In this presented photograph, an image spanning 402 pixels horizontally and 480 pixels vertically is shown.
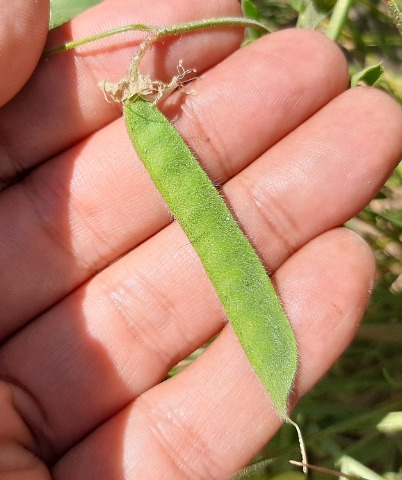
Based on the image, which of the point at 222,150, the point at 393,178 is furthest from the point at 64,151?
the point at 393,178

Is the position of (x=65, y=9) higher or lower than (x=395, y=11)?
higher

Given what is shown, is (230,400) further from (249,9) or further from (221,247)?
(249,9)

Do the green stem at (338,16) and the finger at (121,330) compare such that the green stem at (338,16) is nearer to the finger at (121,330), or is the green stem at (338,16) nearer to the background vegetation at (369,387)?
the background vegetation at (369,387)

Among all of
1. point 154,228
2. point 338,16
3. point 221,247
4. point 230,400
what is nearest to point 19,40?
point 154,228

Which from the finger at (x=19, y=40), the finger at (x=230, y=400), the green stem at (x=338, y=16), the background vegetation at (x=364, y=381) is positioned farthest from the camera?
the green stem at (x=338, y=16)

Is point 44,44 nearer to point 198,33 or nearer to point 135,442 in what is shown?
point 198,33

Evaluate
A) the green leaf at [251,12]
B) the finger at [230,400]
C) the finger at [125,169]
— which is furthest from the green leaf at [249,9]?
the finger at [230,400]

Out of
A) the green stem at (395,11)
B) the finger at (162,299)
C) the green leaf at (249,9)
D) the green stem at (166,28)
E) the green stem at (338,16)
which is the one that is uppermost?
the green stem at (166,28)
